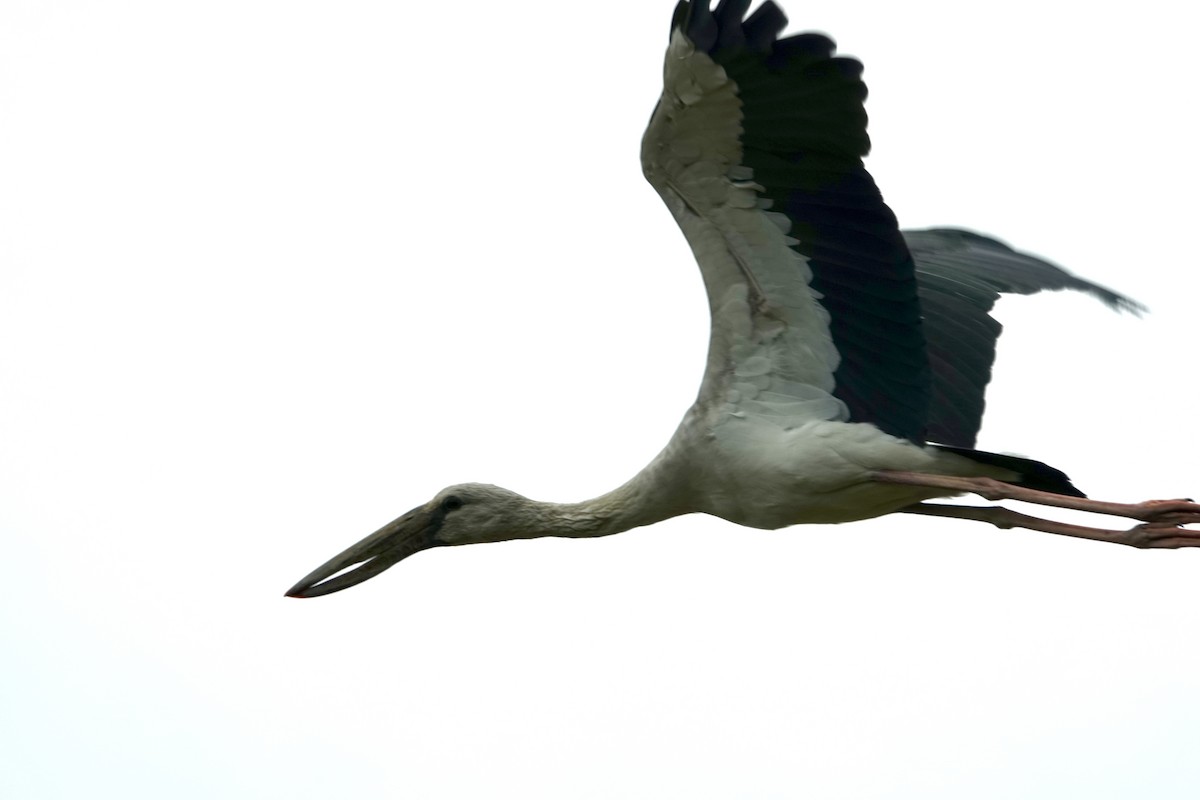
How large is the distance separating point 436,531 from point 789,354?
8.36ft

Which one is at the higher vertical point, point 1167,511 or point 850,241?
point 850,241

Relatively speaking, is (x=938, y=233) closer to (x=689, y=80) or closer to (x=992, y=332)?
(x=992, y=332)

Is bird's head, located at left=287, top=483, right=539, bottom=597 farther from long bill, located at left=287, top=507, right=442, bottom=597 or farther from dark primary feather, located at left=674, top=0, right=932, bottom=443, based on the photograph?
dark primary feather, located at left=674, top=0, right=932, bottom=443

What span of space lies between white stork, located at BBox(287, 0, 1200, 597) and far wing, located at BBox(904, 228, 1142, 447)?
18 millimetres

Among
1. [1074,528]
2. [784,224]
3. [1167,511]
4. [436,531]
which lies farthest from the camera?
[436,531]

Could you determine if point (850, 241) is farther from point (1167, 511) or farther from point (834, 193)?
point (1167, 511)

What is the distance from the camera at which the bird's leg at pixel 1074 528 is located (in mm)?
9875

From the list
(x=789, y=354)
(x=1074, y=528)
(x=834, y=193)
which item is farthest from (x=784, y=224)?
(x=1074, y=528)

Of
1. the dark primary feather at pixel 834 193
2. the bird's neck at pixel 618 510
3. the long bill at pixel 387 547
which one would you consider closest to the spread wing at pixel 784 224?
the dark primary feather at pixel 834 193

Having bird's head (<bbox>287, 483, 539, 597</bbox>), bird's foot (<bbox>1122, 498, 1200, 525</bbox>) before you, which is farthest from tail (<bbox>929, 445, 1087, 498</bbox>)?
bird's head (<bbox>287, 483, 539, 597</bbox>)

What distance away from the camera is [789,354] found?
991 centimetres

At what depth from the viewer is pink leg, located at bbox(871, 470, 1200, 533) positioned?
9.87 meters

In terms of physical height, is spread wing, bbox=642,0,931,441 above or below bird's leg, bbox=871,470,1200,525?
above

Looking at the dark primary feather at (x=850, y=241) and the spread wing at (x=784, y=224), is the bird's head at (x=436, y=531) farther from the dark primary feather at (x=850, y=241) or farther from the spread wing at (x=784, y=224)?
the dark primary feather at (x=850, y=241)
